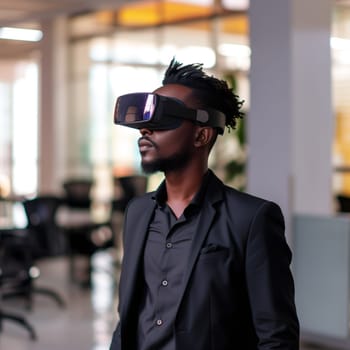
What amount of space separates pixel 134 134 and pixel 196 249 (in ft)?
34.5

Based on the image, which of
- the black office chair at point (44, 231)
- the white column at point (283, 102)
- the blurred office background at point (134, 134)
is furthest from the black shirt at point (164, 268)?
the black office chair at point (44, 231)

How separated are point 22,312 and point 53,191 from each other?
5.64 m

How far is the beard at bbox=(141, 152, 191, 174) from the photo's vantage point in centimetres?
168

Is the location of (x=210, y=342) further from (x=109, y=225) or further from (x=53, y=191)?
Result: (x=53, y=191)

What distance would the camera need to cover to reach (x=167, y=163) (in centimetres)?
169

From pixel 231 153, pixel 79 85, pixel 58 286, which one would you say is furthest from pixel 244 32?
pixel 58 286

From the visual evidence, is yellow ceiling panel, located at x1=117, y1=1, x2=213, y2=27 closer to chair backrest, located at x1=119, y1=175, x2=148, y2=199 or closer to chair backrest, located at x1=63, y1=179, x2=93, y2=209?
chair backrest, located at x1=63, y1=179, x2=93, y2=209

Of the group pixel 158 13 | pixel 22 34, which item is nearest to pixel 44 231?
pixel 158 13

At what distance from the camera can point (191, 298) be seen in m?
1.62

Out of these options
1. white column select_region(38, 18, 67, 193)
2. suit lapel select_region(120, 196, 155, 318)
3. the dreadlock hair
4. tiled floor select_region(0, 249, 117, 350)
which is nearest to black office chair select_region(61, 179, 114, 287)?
tiled floor select_region(0, 249, 117, 350)

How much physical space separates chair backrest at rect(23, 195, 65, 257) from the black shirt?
523 cm

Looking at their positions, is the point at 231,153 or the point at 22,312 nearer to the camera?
the point at 22,312

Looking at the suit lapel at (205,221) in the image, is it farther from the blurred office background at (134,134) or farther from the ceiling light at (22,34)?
the ceiling light at (22,34)

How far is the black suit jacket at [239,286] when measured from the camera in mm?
1603
